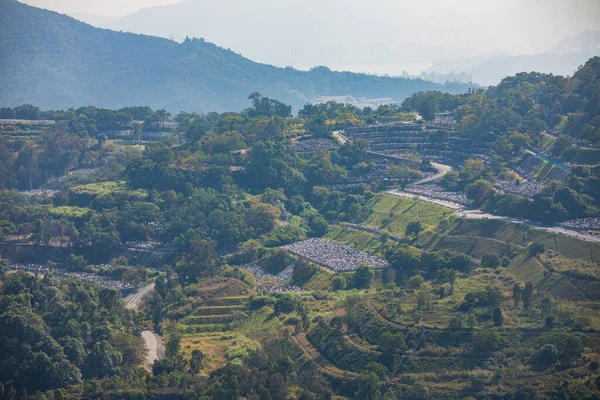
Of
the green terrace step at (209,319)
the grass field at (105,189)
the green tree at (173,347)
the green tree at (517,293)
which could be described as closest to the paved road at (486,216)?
the green tree at (517,293)

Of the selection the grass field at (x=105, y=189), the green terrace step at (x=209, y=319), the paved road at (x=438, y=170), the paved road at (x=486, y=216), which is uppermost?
the paved road at (x=438, y=170)

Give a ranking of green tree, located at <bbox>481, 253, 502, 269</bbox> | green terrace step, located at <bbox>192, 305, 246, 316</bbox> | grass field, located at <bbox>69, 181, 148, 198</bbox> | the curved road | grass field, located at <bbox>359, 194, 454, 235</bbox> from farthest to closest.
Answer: grass field, located at <bbox>69, 181, 148, 198</bbox>, grass field, located at <bbox>359, 194, 454, 235</bbox>, green terrace step, located at <bbox>192, 305, 246, 316</bbox>, green tree, located at <bbox>481, 253, 502, 269</bbox>, the curved road

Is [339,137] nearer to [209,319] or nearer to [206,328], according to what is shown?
[209,319]

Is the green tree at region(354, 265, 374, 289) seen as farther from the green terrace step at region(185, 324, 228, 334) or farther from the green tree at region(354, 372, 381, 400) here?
the green tree at region(354, 372, 381, 400)

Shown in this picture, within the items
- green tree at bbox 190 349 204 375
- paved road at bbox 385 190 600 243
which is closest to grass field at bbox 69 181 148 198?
paved road at bbox 385 190 600 243

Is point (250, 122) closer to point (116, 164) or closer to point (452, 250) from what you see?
point (116, 164)

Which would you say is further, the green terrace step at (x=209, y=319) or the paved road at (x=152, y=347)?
the green terrace step at (x=209, y=319)

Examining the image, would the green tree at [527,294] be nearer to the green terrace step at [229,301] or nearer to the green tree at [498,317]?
the green tree at [498,317]
